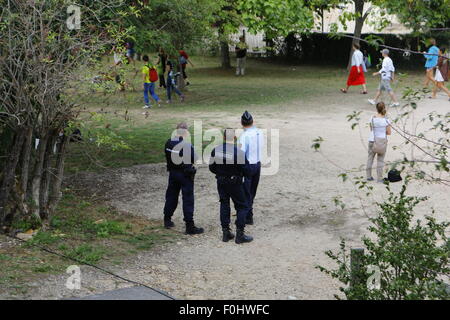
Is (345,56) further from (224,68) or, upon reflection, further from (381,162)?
(381,162)

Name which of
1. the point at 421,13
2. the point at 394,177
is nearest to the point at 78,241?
the point at 421,13

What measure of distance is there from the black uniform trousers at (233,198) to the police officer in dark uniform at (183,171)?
592 mm

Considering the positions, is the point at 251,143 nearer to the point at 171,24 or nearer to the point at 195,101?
the point at 171,24

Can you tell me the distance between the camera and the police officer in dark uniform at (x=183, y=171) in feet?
30.6

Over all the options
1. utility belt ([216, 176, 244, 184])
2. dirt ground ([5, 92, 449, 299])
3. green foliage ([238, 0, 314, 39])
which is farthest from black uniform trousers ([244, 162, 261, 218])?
green foliage ([238, 0, 314, 39])

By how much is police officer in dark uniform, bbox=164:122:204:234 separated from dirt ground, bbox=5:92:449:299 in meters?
0.37

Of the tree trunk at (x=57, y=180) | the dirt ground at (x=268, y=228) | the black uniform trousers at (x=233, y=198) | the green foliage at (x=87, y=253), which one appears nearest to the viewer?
the dirt ground at (x=268, y=228)

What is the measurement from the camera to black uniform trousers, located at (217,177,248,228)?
29.3ft

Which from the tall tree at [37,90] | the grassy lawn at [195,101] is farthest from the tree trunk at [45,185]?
the grassy lawn at [195,101]

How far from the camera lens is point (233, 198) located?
29.7ft

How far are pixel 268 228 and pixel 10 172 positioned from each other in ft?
12.4

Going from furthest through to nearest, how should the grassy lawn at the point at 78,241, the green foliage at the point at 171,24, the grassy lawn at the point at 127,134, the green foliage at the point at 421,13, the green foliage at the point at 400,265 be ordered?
the green foliage at the point at 171,24
the grassy lawn at the point at 127,134
the grassy lawn at the point at 78,241
the green foliage at the point at 421,13
the green foliage at the point at 400,265

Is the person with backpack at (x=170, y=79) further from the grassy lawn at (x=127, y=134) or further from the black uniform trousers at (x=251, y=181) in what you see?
the black uniform trousers at (x=251, y=181)
